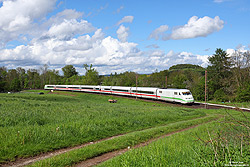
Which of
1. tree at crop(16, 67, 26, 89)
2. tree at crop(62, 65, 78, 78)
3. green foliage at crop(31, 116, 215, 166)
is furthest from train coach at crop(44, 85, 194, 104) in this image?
tree at crop(62, 65, 78, 78)

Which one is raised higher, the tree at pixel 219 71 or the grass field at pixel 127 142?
the tree at pixel 219 71

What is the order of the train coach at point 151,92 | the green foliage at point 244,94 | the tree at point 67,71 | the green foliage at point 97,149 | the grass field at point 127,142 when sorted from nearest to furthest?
the grass field at point 127,142
the green foliage at point 97,149
the train coach at point 151,92
the green foliage at point 244,94
the tree at point 67,71

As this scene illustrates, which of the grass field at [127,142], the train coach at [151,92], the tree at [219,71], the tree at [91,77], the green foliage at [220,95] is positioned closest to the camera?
the grass field at [127,142]

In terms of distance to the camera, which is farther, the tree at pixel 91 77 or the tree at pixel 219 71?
the tree at pixel 91 77

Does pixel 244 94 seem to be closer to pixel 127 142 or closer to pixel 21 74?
pixel 127 142

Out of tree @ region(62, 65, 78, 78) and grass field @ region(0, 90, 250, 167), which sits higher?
tree @ region(62, 65, 78, 78)

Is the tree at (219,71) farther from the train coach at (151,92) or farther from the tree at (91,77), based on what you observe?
the tree at (91,77)

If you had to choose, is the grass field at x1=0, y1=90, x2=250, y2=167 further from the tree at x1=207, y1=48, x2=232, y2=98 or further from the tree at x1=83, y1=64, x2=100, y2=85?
the tree at x1=83, y1=64, x2=100, y2=85

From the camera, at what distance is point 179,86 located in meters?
68.4

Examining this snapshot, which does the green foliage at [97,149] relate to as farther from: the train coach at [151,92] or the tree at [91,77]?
the tree at [91,77]

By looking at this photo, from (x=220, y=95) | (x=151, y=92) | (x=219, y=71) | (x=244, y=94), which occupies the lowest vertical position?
(x=220, y=95)

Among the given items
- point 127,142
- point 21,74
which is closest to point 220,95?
point 127,142

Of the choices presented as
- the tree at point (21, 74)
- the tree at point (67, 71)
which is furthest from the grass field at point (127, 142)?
the tree at point (67, 71)

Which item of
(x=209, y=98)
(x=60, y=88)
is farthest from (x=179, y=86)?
(x=60, y=88)
